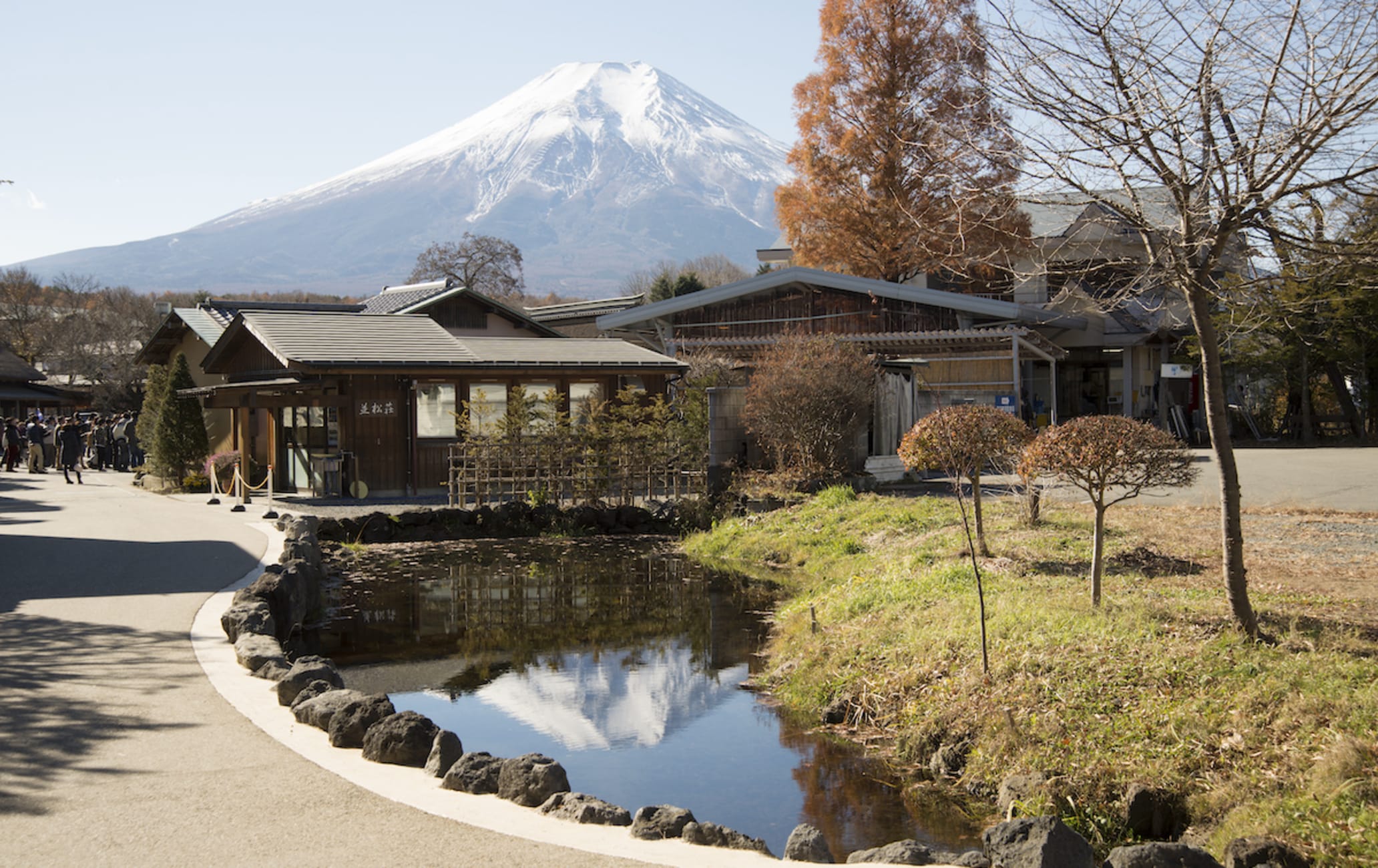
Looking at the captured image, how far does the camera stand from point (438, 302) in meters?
31.3

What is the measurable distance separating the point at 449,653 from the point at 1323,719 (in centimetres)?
721

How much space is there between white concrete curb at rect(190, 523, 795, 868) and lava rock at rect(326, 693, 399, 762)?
2.8 inches

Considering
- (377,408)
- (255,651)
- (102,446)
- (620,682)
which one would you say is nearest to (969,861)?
(620,682)

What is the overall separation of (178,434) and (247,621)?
18447 mm

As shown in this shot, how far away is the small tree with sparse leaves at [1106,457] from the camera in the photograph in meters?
8.81

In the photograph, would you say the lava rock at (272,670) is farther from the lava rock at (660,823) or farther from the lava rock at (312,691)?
the lava rock at (660,823)

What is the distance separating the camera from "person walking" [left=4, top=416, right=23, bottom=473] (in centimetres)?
3512

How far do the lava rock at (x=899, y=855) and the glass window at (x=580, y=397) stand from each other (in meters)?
19.4

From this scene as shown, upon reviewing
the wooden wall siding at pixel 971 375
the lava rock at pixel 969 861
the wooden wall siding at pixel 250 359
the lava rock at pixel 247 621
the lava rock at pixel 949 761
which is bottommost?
the lava rock at pixel 949 761

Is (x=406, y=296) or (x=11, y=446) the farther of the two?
(x=11, y=446)

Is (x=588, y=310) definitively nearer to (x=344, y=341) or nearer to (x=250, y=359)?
(x=250, y=359)

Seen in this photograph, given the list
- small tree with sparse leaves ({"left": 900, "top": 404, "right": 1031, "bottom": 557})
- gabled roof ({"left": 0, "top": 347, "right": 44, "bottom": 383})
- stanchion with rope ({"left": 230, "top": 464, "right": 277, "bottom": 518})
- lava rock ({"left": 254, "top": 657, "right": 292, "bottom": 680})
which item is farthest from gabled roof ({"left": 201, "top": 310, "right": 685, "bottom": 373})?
gabled roof ({"left": 0, "top": 347, "right": 44, "bottom": 383})

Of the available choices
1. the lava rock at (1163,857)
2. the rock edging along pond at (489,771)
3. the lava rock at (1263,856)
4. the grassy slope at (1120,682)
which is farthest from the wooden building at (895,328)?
the lava rock at (1163,857)

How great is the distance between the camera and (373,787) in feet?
18.9
